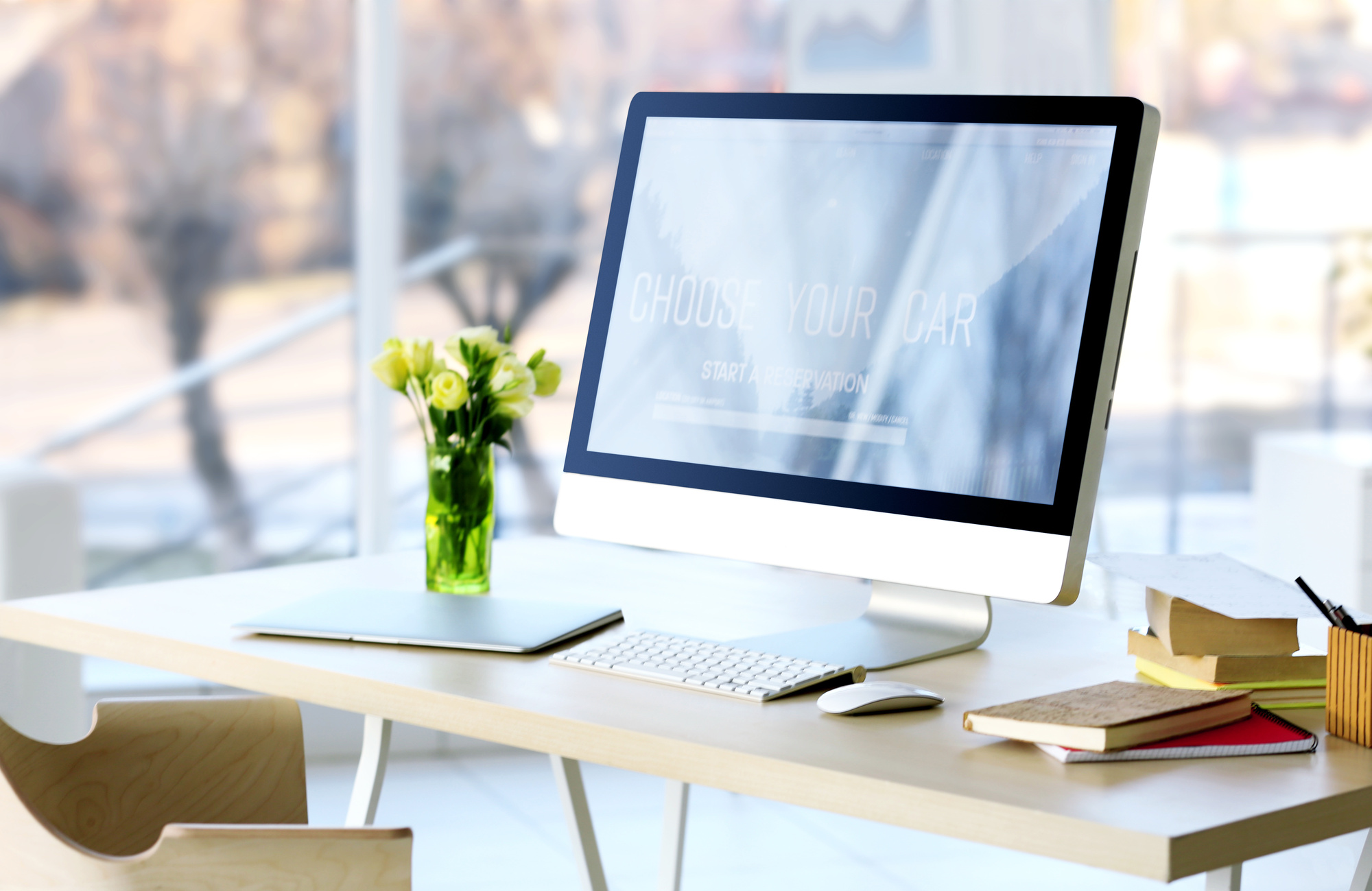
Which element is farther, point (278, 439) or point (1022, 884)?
point (278, 439)

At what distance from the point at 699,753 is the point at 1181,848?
1.11 feet

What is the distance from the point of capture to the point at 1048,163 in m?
1.39

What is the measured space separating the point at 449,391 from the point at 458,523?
14 centimetres

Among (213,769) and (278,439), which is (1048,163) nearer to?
(213,769)

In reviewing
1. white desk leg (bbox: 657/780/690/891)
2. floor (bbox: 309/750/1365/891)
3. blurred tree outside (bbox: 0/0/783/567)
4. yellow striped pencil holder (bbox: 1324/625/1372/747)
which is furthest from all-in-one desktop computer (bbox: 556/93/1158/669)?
blurred tree outside (bbox: 0/0/783/567)

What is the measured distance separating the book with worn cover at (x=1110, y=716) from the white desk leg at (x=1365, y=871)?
356 millimetres

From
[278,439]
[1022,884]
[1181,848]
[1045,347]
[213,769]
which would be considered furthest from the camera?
[278,439]

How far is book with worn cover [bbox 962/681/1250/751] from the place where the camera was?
111cm

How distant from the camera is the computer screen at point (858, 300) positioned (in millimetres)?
1372

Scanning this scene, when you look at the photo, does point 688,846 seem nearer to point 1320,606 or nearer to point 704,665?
point 704,665

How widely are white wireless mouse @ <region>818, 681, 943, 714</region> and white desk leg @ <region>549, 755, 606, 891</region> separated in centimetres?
86

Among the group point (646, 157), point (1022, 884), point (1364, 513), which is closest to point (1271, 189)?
point (1364, 513)

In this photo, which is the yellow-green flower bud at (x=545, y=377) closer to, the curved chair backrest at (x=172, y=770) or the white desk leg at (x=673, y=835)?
the curved chair backrest at (x=172, y=770)

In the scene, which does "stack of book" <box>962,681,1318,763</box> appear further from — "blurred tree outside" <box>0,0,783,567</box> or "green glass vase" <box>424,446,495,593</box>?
"blurred tree outside" <box>0,0,783,567</box>
